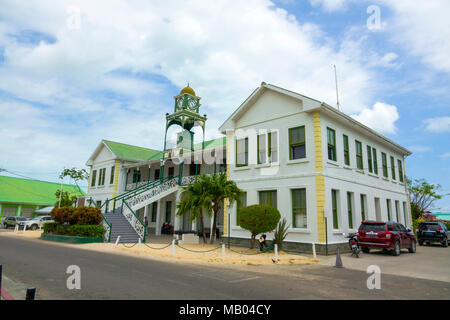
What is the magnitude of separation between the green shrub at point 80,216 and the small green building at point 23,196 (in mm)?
23722

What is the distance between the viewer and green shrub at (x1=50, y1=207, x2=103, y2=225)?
65.5 ft

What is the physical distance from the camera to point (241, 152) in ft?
64.1

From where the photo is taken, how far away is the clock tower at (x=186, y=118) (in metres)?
26.2

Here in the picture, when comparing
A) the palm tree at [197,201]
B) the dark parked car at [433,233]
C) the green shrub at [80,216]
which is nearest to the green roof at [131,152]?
the green shrub at [80,216]

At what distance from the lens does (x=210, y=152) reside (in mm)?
23781

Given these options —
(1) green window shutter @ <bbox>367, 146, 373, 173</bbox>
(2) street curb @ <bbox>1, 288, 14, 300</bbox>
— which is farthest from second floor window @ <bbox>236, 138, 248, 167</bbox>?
(2) street curb @ <bbox>1, 288, 14, 300</bbox>

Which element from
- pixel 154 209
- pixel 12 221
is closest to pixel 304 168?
pixel 154 209

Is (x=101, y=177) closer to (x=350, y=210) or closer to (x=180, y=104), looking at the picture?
(x=180, y=104)

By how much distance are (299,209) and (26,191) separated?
49.4m

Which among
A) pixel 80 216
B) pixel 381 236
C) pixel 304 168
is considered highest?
pixel 304 168

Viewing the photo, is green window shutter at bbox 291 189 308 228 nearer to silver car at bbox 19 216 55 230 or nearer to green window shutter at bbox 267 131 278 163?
green window shutter at bbox 267 131 278 163

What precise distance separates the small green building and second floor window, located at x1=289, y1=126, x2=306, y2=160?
35965 mm
